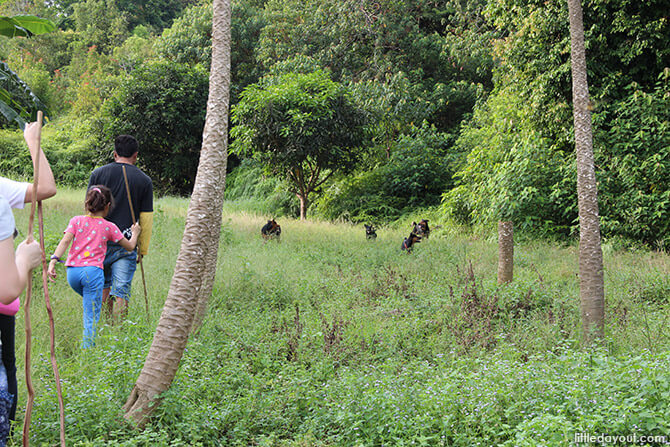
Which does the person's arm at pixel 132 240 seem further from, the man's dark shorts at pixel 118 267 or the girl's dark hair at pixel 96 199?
the girl's dark hair at pixel 96 199

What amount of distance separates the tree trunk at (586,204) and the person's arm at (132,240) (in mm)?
5261

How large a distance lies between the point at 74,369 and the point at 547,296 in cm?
637

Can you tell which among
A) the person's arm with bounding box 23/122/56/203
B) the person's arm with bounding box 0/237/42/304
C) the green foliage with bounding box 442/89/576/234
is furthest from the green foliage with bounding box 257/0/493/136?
the person's arm with bounding box 0/237/42/304

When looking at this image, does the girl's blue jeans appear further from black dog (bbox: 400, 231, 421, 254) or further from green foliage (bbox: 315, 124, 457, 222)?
green foliage (bbox: 315, 124, 457, 222)

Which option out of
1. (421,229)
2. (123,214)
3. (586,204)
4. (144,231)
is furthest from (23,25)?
(421,229)

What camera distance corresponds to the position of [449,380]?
166 inches

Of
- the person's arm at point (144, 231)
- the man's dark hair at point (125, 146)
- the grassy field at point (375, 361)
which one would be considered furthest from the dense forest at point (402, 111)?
the person's arm at point (144, 231)

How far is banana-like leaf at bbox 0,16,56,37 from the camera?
6.67 meters

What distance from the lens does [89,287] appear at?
4824 millimetres

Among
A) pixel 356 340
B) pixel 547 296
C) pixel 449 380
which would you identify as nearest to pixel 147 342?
pixel 356 340

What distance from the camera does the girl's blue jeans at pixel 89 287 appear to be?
15.7 ft

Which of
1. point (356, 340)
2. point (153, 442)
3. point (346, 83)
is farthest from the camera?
point (346, 83)

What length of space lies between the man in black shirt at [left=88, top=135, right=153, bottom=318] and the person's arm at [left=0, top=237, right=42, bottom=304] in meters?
2.80

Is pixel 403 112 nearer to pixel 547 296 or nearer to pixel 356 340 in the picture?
pixel 547 296
